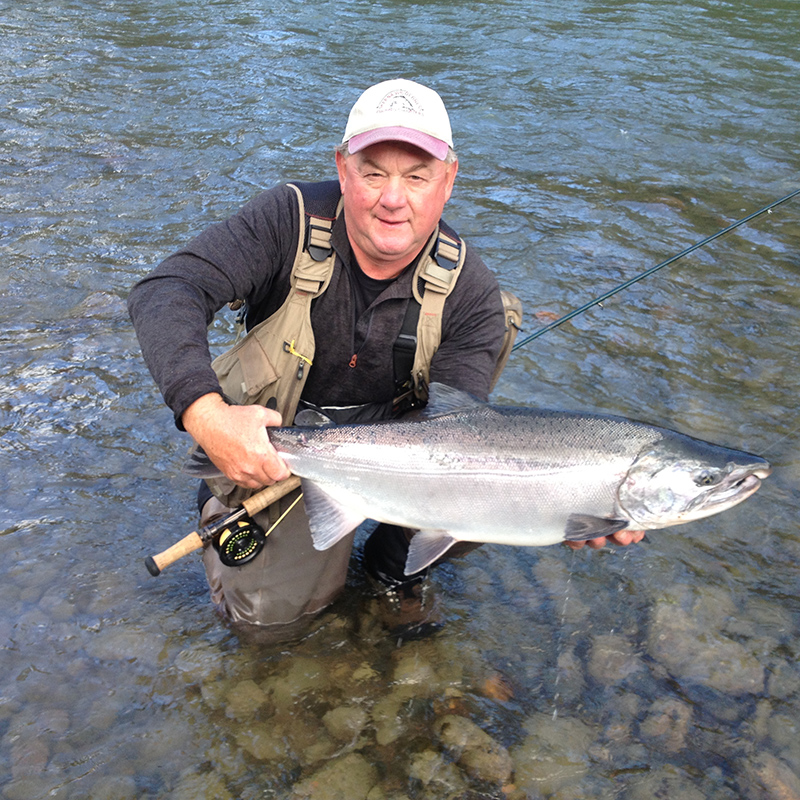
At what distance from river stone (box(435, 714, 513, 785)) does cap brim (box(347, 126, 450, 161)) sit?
2.20m

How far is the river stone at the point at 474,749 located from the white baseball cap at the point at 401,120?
220 cm

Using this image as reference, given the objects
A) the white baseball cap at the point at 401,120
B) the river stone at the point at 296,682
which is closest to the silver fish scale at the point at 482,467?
the river stone at the point at 296,682

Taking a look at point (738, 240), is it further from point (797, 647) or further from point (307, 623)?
point (307, 623)

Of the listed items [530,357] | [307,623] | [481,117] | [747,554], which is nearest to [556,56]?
[481,117]

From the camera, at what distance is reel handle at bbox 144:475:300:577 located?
3.24 metres

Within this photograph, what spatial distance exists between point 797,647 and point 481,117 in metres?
7.76

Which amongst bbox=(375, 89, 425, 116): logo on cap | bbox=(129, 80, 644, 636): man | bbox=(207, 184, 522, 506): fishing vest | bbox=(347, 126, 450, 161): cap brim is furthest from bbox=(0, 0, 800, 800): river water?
bbox=(375, 89, 425, 116): logo on cap

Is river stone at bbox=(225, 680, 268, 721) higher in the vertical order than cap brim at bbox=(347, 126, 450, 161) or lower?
lower

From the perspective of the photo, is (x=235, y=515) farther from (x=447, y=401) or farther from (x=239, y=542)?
(x=447, y=401)

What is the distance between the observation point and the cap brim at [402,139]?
3111 mm

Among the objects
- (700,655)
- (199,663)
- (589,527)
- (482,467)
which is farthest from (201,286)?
(700,655)

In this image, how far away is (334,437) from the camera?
10.2ft

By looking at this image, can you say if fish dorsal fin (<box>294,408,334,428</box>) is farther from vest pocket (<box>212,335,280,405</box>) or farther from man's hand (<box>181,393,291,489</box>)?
man's hand (<box>181,393,291,489</box>)

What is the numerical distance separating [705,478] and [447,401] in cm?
98
